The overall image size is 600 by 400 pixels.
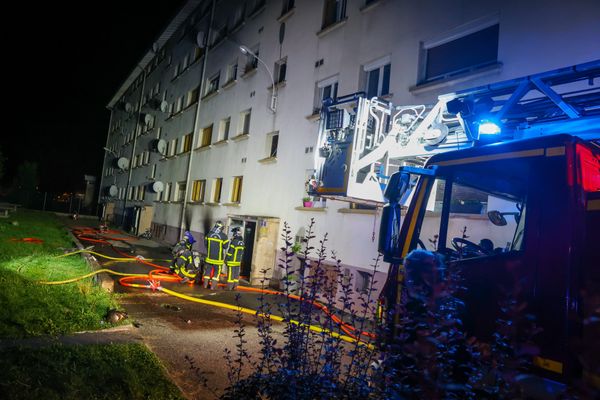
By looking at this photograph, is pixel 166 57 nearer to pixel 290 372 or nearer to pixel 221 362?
pixel 221 362

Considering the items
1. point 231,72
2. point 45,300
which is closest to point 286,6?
point 231,72

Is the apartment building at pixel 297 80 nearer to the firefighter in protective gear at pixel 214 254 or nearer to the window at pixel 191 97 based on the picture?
the window at pixel 191 97

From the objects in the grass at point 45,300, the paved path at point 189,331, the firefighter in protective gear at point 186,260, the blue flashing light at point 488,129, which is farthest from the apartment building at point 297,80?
the grass at point 45,300

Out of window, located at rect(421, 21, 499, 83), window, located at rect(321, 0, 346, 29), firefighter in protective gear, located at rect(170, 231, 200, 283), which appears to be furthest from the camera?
window, located at rect(321, 0, 346, 29)

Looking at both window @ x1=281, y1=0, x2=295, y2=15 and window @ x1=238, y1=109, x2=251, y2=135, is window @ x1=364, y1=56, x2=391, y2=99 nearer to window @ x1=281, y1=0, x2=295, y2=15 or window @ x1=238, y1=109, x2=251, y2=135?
window @ x1=281, y1=0, x2=295, y2=15

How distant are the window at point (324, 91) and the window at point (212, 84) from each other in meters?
8.30

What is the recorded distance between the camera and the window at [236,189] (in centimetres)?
1368

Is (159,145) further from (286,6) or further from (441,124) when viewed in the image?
(441,124)

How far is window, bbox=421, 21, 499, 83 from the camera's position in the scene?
6590 millimetres

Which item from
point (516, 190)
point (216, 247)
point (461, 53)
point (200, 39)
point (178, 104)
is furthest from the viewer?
point (178, 104)

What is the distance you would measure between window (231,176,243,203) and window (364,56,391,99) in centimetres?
650

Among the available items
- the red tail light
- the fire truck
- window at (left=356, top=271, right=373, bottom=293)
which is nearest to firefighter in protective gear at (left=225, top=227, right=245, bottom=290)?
window at (left=356, top=271, right=373, bottom=293)

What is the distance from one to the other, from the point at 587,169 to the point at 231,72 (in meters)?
15.5

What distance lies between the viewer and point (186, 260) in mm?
9086
